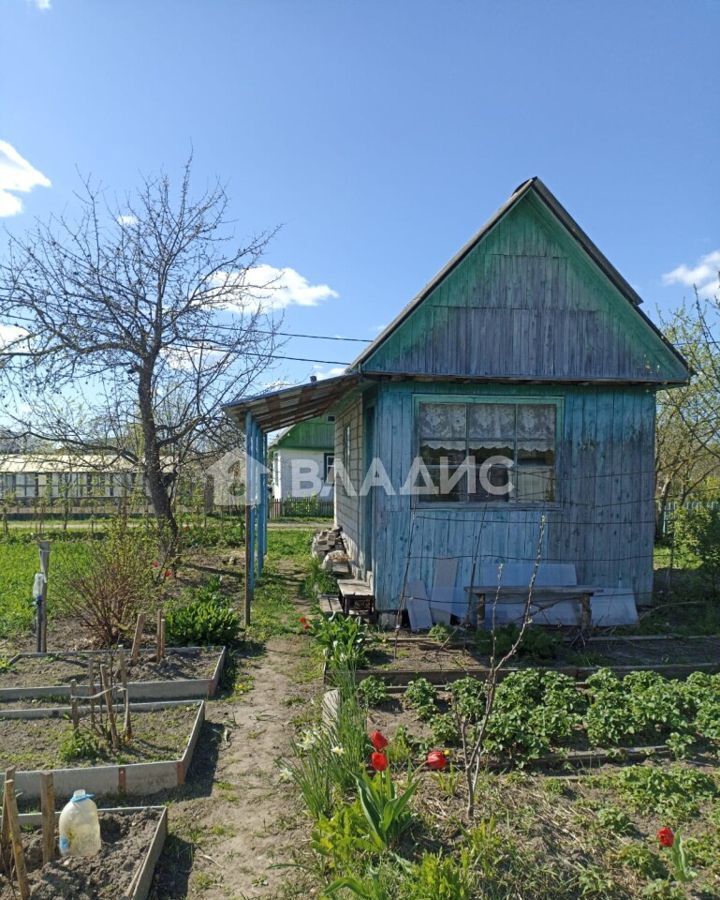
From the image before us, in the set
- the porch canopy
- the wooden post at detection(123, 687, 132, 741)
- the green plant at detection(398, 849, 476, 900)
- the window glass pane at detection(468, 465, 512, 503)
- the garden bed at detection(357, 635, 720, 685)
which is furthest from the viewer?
the window glass pane at detection(468, 465, 512, 503)

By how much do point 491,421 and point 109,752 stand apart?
6.21 m

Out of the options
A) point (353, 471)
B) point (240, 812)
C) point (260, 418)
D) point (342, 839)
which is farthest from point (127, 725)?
point (353, 471)

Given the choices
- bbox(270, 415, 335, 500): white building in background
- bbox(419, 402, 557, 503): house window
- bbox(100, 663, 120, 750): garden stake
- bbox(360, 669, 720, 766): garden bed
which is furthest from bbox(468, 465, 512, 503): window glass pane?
bbox(270, 415, 335, 500): white building in background

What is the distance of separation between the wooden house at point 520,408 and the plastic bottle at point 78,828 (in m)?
5.56

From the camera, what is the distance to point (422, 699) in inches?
208

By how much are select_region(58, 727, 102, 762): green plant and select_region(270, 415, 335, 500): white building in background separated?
2649 cm

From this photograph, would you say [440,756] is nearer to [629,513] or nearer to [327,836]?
[327,836]

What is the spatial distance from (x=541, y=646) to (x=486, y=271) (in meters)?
4.91

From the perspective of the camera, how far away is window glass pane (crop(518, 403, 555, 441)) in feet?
29.5

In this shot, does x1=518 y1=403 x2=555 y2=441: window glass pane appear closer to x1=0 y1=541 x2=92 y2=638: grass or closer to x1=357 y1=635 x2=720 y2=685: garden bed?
x1=357 y1=635 x2=720 y2=685: garden bed

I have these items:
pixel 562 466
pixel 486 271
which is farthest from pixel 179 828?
pixel 486 271

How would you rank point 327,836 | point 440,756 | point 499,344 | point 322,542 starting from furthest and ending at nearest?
point 322,542
point 499,344
point 440,756
point 327,836

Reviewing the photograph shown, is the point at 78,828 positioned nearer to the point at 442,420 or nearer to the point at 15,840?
the point at 15,840

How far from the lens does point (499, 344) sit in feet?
28.7
